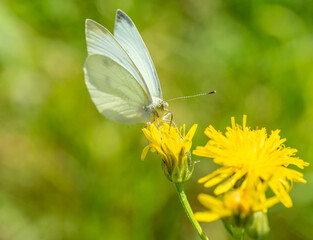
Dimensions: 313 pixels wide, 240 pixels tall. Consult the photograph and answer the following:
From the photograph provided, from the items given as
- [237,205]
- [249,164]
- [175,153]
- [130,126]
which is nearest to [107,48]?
[175,153]

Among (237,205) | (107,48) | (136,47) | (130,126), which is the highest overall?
(107,48)

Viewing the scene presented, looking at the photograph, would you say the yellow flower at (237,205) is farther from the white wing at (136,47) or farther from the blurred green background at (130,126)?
the blurred green background at (130,126)

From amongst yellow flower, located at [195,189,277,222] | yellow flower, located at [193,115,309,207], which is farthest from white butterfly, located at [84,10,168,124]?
yellow flower, located at [195,189,277,222]

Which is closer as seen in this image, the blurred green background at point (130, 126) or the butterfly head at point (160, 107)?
the butterfly head at point (160, 107)

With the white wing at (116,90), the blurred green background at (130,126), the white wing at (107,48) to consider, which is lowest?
the blurred green background at (130,126)

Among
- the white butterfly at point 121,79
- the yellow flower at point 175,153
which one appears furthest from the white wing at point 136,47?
the yellow flower at point 175,153

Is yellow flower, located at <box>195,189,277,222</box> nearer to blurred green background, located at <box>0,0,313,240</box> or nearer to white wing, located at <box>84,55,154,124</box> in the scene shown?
white wing, located at <box>84,55,154,124</box>

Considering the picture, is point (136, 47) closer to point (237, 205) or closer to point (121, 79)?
point (121, 79)
